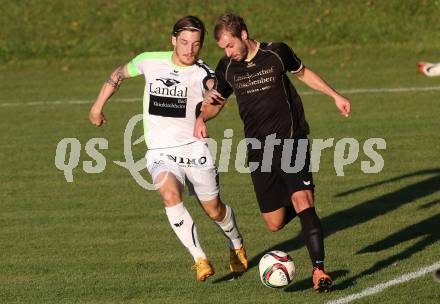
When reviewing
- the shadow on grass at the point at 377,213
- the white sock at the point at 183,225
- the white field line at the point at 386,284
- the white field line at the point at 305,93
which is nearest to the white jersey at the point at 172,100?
the white sock at the point at 183,225

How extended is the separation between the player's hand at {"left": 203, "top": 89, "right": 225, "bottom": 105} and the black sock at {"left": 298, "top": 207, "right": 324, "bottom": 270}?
133cm

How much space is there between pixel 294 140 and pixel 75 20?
68.6ft

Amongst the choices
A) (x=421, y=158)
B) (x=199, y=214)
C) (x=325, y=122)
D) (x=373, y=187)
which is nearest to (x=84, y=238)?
(x=199, y=214)

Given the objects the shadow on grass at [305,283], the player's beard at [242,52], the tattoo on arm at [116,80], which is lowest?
the shadow on grass at [305,283]

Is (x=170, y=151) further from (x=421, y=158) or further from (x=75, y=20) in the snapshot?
(x=75, y=20)

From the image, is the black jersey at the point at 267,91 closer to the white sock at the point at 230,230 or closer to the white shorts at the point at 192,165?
the white shorts at the point at 192,165

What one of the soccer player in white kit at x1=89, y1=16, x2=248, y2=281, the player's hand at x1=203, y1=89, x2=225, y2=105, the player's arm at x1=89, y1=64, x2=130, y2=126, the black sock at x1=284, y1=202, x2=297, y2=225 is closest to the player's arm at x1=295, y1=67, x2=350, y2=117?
the player's hand at x1=203, y1=89, x2=225, y2=105

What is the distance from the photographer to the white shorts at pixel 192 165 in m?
11.0

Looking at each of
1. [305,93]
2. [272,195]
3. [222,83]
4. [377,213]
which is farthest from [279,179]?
[305,93]

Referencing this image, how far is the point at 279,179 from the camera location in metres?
10.8

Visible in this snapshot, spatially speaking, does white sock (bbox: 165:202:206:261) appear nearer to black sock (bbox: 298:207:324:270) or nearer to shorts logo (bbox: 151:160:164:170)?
shorts logo (bbox: 151:160:164:170)

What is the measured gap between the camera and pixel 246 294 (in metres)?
10.2

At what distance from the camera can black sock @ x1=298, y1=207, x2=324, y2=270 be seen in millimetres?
9961

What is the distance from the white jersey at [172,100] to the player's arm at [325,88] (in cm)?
91
